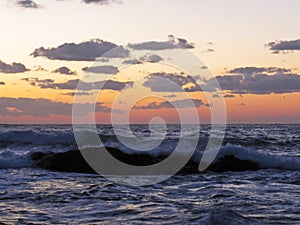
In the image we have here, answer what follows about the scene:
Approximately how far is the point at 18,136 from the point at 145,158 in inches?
562

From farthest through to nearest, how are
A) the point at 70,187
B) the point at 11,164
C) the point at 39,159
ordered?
the point at 39,159, the point at 11,164, the point at 70,187

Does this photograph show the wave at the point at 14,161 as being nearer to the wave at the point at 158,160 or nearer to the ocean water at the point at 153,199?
the wave at the point at 158,160

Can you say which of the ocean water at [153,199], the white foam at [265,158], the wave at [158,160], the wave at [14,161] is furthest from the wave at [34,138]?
the ocean water at [153,199]

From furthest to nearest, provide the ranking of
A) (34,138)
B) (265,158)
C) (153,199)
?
(34,138)
(265,158)
(153,199)

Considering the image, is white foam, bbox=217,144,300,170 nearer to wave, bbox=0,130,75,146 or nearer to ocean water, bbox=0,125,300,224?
ocean water, bbox=0,125,300,224

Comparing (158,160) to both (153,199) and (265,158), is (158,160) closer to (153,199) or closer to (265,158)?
(265,158)

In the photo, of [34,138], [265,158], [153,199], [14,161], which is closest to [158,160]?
[265,158]

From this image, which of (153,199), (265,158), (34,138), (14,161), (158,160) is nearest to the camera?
(153,199)

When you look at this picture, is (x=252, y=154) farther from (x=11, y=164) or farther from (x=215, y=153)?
(x=11, y=164)

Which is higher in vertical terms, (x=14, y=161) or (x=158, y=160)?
(x=14, y=161)

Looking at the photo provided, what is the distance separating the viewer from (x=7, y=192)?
35.4ft

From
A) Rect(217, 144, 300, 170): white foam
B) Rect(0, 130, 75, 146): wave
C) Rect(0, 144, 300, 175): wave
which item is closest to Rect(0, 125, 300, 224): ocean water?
Rect(0, 144, 300, 175): wave

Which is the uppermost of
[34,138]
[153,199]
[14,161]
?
[34,138]

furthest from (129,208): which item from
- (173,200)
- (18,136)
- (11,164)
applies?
(18,136)
